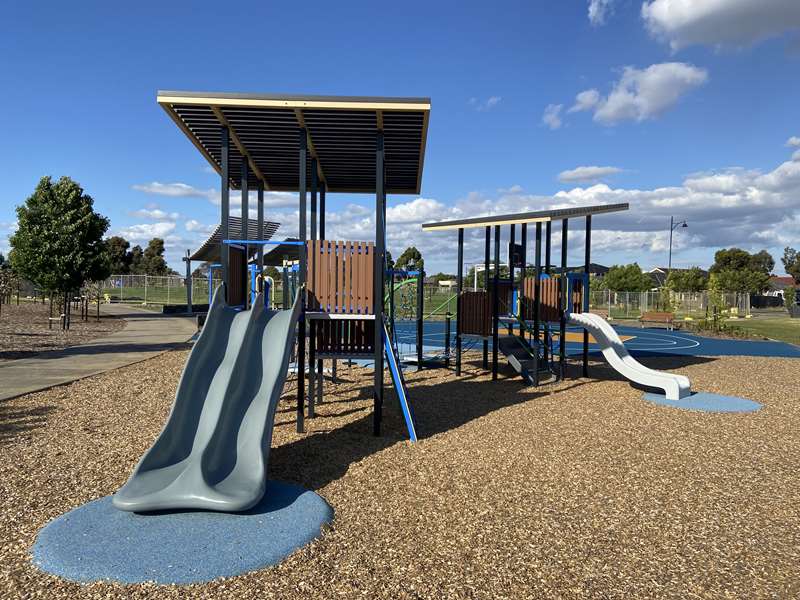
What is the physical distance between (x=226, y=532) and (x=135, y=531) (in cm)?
72

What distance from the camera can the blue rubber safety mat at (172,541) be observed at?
3.91m

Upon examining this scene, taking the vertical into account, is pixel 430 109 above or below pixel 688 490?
above

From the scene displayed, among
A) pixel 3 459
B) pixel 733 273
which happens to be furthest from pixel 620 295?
pixel 3 459

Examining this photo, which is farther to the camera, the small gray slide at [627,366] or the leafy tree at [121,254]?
the leafy tree at [121,254]

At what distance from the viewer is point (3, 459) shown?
6480 millimetres

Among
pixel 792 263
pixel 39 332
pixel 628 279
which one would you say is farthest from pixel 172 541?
pixel 792 263

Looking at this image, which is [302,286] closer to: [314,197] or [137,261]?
[314,197]

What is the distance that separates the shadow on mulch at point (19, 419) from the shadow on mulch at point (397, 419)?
3554mm

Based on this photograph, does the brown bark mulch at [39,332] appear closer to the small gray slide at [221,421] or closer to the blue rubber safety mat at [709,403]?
the small gray slide at [221,421]

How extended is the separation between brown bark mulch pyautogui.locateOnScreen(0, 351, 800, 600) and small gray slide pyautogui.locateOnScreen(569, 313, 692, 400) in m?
1.01

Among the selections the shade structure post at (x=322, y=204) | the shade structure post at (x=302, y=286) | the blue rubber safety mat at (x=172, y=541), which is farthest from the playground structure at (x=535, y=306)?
the blue rubber safety mat at (x=172, y=541)

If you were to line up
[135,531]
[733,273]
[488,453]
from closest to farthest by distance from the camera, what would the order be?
[135,531] < [488,453] < [733,273]

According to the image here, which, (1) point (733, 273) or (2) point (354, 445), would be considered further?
(1) point (733, 273)

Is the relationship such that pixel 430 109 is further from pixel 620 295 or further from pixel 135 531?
pixel 620 295
